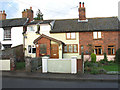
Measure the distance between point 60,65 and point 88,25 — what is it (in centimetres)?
1133

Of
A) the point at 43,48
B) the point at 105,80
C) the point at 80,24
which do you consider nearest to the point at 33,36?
the point at 43,48

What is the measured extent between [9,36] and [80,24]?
13535mm

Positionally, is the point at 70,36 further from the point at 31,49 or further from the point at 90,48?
the point at 31,49

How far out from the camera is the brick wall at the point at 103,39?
1651 centimetres

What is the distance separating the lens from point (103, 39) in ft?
55.1

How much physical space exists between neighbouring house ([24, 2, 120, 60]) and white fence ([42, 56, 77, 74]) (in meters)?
5.77

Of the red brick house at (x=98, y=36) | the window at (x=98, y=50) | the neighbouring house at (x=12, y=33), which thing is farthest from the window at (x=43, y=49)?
the window at (x=98, y=50)

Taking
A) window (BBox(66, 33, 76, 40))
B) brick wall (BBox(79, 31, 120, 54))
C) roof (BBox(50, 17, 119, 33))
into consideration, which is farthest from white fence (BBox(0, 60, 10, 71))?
brick wall (BBox(79, 31, 120, 54))

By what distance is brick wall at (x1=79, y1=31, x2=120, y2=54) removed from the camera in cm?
1651

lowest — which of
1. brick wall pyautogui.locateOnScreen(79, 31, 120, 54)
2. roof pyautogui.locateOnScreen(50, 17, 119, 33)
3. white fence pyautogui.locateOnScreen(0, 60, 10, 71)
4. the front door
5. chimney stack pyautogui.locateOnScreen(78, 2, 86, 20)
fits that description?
white fence pyautogui.locateOnScreen(0, 60, 10, 71)

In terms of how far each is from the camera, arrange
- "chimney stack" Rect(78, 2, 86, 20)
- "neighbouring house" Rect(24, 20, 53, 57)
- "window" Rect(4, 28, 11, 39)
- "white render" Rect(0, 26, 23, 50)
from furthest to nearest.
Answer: "window" Rect(4, 28, 11, 39)
"chimney stack" Rect(78, 2, 86, 20)
"white render" Rect(0, 26, 23, 50)
"neighbouring house" Rect(24, 20, 53, 57)

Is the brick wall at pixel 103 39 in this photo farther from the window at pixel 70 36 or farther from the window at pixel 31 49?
the window at pixel 31 49

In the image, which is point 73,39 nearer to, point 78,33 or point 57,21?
point 78,33

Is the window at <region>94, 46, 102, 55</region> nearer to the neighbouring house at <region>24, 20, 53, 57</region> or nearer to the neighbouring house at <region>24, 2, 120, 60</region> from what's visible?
the neighbouring house at <region>24, 2, 120, 60</region>
